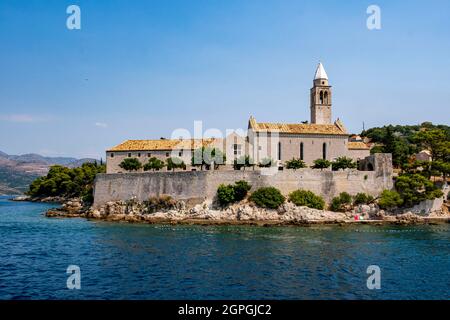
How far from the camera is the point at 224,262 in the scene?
2006 cm

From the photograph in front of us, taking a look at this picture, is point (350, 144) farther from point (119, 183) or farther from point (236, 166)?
point (119, 183)

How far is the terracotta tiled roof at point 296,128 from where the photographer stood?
139 feet

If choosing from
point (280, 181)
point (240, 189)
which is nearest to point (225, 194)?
point (240, 189)

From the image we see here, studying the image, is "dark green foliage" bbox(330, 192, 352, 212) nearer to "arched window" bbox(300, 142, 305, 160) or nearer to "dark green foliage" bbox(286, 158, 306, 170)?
"dark green foliage" bbox(286, 158, 306, 170)

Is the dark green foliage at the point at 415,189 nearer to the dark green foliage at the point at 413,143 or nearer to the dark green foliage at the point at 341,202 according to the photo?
the dark green foliage at the point at 341,202

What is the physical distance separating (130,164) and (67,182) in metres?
Answer: 26.7

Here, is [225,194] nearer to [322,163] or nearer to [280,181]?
[280,181]

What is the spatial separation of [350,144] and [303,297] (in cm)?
3425

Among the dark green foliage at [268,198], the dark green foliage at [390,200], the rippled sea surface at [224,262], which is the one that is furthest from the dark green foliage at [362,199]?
the dark green foliage at [268,198]

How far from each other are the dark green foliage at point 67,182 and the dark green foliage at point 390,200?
38.6 m

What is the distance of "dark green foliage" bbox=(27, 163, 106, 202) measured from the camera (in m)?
63.5

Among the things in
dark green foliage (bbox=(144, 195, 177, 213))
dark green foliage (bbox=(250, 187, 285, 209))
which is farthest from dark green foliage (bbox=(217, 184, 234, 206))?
dark green foliage (bbox=(144, 195, 177, 213))
